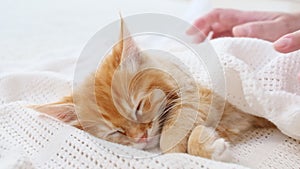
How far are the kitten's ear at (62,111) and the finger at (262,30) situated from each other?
1.90ft

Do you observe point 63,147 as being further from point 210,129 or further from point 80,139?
point 210,129

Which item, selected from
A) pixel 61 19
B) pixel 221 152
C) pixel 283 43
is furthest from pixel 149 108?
pixel 61 19

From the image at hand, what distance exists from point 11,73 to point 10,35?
1.13 ft

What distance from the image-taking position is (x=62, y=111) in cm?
81

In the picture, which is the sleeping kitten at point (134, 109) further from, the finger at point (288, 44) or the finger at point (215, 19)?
the finger at point (215, 19)

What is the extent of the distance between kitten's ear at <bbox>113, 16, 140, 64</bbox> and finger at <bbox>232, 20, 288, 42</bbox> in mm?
461

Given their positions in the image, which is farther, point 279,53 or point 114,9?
point 114,9

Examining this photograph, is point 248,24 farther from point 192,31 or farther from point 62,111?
point 62,111

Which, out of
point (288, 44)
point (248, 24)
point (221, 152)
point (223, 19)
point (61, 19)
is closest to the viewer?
point (221, 152)

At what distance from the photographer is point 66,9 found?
64.5 inches

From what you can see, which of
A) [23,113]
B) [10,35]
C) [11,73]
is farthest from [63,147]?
[10,35]

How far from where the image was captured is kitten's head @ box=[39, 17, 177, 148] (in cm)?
81

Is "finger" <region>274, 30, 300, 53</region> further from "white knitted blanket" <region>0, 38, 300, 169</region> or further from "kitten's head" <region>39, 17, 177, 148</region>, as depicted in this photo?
"kitten's head" <region>39, 17, 177, 148</region>

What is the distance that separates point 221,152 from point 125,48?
0.85 feet
